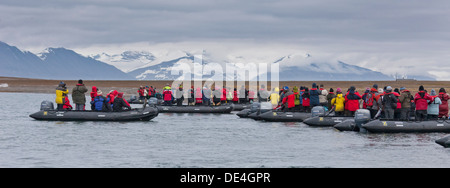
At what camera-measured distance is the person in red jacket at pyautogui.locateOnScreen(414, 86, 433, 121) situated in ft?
103

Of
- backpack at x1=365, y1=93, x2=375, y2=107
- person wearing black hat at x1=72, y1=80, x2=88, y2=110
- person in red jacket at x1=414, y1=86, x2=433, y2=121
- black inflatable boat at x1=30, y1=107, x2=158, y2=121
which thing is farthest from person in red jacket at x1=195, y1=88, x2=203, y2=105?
person in red jacket at x1=414, y1=86, x2=433, y2=121

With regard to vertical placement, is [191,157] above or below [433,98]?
below

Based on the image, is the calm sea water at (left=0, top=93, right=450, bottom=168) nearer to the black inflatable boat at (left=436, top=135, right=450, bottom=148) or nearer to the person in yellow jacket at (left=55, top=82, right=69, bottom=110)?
the black inflatable boat at (left=436, top=135, right=450, bottom=148)

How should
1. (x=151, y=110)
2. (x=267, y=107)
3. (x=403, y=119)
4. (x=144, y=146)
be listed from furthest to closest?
(x=267, y=107) < (x=151, y=110) < (x=403, y=119) < (x=144, y=146)

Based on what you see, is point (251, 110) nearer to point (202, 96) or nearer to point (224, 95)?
point (202, 96)

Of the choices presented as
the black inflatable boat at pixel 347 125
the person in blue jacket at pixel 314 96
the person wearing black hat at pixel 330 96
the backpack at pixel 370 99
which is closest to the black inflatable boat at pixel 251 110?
the person in blue jacket at pixel 314 96

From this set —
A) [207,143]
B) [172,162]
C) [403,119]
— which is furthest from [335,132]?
[172,162]

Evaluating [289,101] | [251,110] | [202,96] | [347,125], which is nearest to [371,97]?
[347,125]

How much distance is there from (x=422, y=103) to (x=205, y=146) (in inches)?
406

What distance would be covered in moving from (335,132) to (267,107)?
904 cm

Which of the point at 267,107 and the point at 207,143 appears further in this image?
the point at 267,107

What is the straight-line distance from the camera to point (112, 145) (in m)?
27.4

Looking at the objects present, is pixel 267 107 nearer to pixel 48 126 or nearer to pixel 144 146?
pixel 48 126
